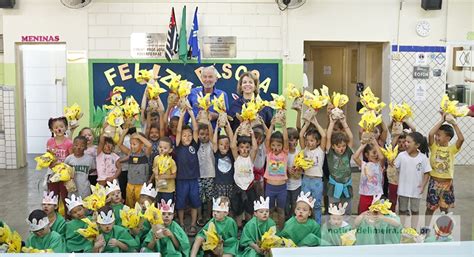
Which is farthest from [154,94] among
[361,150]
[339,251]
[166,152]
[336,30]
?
[336,30]

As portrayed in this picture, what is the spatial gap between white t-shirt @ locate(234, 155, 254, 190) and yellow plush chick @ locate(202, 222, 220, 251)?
2.30ft

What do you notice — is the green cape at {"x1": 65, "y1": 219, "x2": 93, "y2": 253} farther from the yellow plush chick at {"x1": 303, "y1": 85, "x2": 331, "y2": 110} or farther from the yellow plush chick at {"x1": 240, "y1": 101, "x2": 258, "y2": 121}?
the yellow plush chick at {"x1": 303, "y1": 85, "x2": 331, "y2": 110}

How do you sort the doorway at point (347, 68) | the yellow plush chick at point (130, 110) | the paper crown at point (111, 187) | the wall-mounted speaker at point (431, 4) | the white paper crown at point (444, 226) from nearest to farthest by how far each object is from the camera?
1. the white paper crown at point (444, 226)
2. the paper crown at point (111, 187)
3. the yellow plush chick at point (130, 110)
4. the wall-mounted speaker at point (431, 4)
5. the doorway at point (347, 68)

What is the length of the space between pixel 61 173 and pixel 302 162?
1915 mm

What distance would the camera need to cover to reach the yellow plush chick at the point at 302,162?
4109 mm

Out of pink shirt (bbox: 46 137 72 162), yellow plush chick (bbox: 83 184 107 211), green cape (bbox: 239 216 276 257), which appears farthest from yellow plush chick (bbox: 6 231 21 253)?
green cape (bbox: 239 216 276 257)

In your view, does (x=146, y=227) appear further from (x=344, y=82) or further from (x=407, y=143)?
(x=344, y=82)

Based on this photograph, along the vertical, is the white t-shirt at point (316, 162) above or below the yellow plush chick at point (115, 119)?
below

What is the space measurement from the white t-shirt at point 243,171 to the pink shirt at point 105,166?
1.03 metres

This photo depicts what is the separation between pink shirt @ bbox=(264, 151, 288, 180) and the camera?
420 centimetres

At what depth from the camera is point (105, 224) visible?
3.48 m

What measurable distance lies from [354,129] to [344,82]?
899 millimetres

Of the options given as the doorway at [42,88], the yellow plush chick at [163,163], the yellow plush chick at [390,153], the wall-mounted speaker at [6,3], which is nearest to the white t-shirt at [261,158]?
the yellow plush chick at [163,163]

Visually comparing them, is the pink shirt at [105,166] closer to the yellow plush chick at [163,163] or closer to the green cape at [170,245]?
the yellow plush chick at [163,163]
